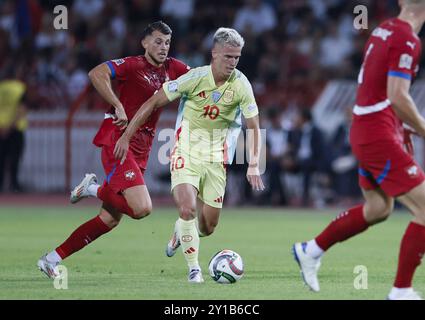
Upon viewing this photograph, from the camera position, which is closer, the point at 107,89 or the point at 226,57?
the point at 226,57

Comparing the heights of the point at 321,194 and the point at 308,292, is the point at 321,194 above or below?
below

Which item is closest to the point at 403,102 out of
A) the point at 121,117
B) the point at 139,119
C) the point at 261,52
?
the point at 139,119

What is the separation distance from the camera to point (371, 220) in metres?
8.53

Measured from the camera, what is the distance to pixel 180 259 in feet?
41.1

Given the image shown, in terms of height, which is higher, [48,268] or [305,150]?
[48,268]

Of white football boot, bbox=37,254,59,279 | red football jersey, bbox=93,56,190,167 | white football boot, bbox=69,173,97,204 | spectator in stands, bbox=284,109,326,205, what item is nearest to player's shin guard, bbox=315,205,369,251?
white football boot, bbox=37,254,59,279

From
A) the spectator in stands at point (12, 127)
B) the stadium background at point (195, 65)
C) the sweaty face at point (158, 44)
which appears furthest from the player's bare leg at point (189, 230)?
the spectator in stands at point (12, 127)

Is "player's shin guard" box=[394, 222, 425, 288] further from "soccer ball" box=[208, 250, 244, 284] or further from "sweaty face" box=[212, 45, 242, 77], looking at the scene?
"sweaty face" box=[212, 45, 242, 77]

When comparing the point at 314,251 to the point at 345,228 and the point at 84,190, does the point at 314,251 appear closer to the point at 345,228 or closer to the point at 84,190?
the point at 345,228

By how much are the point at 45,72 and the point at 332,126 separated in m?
6.55

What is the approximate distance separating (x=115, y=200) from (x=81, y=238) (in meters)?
0.49

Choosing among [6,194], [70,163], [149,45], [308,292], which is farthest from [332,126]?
[308,292]

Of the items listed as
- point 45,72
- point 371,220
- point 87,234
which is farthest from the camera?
point 45,72

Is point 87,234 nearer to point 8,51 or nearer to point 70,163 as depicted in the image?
point 70,163
